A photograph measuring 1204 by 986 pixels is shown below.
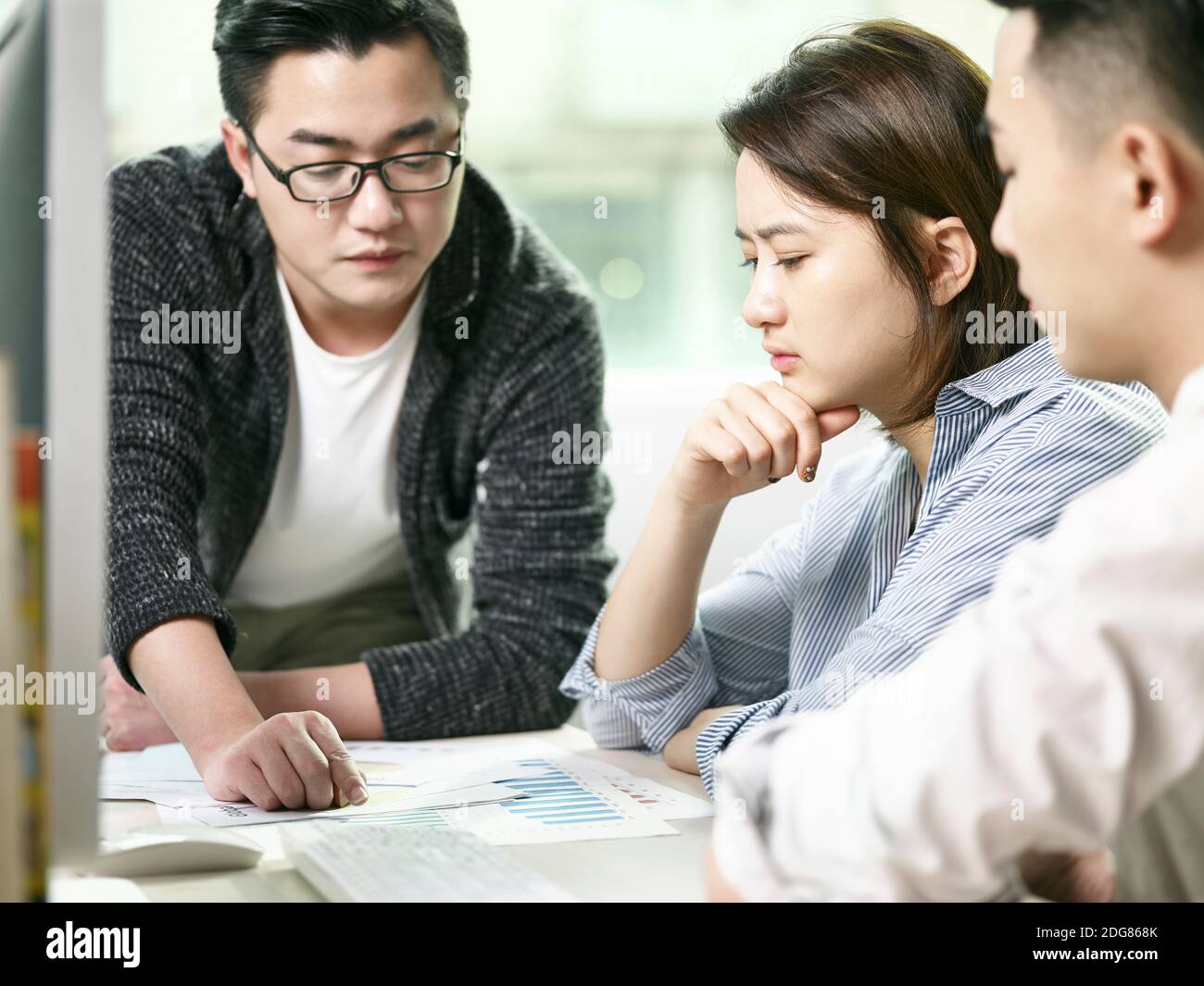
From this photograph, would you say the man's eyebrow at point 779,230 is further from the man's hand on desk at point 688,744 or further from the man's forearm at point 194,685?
the man's forearm at point 194,685

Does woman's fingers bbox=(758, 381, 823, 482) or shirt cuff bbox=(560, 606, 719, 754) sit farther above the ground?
woman's fingers bbox=(758, 381, 823, 482)

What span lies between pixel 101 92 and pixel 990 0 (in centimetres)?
56

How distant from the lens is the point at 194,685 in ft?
3.87

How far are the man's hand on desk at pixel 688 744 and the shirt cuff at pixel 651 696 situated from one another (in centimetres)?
2

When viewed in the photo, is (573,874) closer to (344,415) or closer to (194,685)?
(194,685)

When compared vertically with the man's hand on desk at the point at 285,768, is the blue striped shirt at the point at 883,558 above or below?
above

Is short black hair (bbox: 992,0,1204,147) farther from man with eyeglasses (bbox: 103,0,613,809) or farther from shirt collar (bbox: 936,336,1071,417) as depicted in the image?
man with eyeglasses (bbox: 103,0,613,809)

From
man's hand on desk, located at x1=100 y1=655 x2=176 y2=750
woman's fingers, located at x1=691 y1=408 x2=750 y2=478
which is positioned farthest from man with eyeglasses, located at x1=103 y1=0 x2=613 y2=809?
woman's fingers, located at x1=691 y1=408 x2=750 y2=478

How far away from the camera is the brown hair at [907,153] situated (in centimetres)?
114

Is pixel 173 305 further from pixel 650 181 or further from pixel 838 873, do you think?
pixel 650 181

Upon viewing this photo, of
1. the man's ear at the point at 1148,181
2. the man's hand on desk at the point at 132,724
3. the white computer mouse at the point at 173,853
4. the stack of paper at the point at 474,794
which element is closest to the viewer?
the man's ear at the point at 1148,181

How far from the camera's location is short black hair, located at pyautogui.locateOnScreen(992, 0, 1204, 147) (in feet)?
2.35

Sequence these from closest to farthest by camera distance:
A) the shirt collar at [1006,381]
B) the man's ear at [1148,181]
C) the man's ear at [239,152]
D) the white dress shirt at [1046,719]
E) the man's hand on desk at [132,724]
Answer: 1. the white dress shirt at [1046,719]
2. the man's ear at [1148,181]
3. the shirt collar at [1006,381]
4. the man's hand on desk at [132,724]
5. the man's ear at [239,152]

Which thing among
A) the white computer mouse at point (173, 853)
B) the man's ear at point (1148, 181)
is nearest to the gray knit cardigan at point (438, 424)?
the white computer mouse at point (173, 853)
